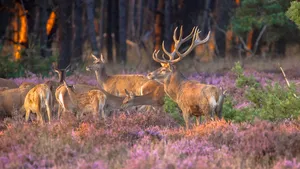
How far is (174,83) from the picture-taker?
13.1 metres

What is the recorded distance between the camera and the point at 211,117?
38.9 ft

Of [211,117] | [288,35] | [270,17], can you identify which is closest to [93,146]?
[211,117]

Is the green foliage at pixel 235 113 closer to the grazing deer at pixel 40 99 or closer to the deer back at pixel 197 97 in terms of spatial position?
the deer back at pixel 197 97

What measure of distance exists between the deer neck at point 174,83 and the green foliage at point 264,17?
52.7ft

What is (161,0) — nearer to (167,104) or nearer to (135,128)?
(167,104)

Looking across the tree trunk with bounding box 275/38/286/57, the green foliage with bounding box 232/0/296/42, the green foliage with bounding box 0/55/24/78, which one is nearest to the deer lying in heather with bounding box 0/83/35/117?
the green foliage with bounding box 0/55/24/78

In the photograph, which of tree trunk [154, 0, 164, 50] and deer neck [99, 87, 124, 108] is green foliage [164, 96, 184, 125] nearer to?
deer neck [99, 87, 124, 108]

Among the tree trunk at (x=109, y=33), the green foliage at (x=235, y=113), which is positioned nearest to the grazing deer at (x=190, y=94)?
the green foliage at (x=235, y=113)

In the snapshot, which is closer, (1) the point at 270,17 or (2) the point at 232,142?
(2) the point at 232,142

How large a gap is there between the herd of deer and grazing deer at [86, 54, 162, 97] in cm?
34

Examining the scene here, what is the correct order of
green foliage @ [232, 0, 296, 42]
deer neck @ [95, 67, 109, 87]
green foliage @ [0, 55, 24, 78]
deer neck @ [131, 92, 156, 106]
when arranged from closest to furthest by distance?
deer neck @ [131, 92, 156, 106]
deer neck @ [95, 67, 109, 87]
green foliage @ [0, 55, 24, 78]
green foliage @ [232, 0, 296, 42]

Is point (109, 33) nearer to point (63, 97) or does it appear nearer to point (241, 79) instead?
point (63, 97)

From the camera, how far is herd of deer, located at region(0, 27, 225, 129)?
1203 centimetres

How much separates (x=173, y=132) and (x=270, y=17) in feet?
65.1
